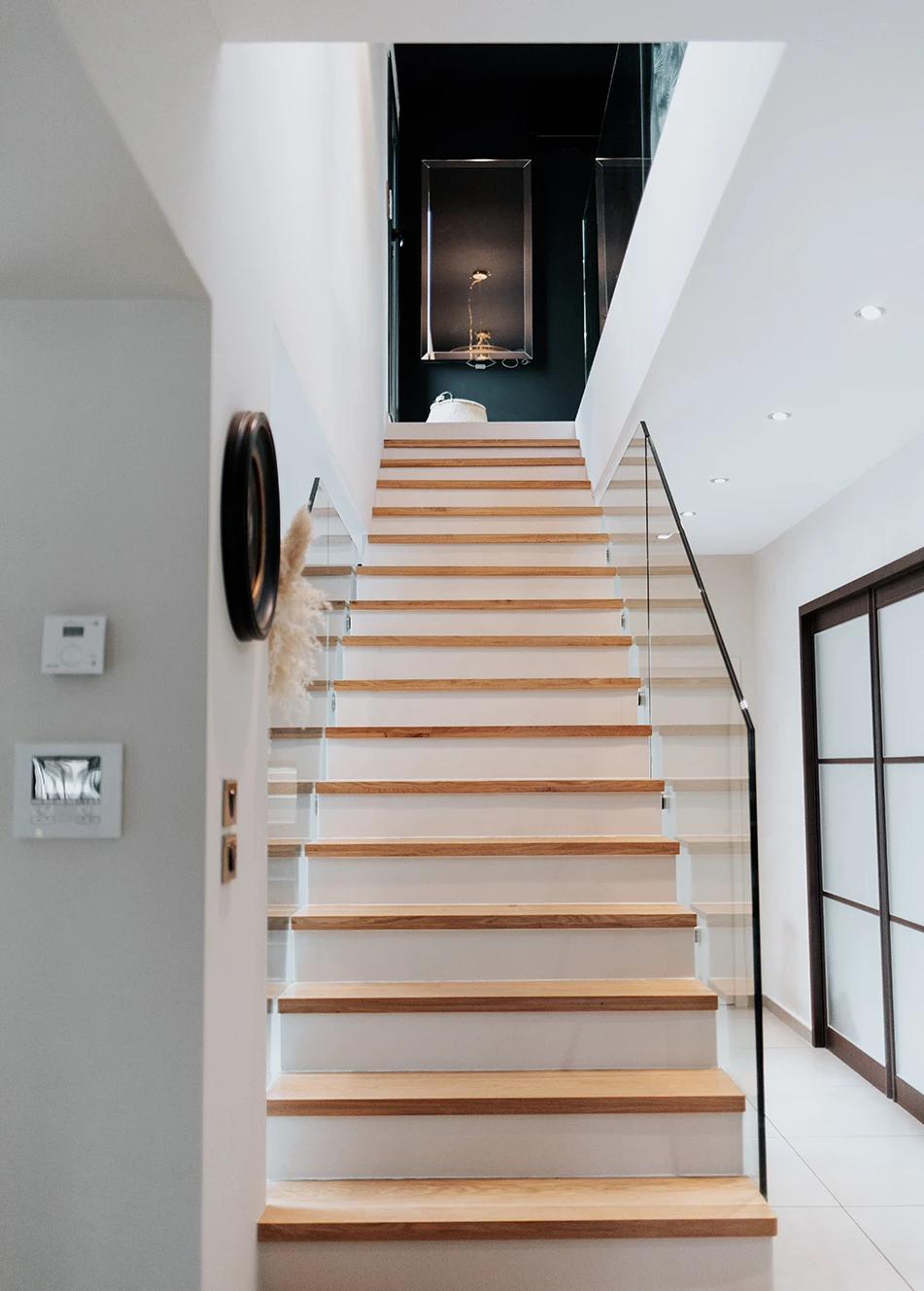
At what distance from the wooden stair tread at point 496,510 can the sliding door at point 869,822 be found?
1.23 meters

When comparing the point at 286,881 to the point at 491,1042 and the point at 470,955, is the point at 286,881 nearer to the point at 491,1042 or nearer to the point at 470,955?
the point at 470,955

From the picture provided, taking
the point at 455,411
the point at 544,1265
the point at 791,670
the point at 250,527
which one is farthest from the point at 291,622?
the point at 455,411

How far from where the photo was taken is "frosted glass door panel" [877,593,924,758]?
4.13 m

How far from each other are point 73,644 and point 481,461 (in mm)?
4046

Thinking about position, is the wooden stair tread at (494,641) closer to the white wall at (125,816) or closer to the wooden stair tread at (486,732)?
the wooden stair tread at (486,732)

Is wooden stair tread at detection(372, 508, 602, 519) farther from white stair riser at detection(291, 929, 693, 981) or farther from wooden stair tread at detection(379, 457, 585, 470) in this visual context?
white stair riser at detection(291, 929, 693, 981)

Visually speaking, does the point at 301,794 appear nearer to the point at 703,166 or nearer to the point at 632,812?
the point at 632,812

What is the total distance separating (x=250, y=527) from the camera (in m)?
2.01

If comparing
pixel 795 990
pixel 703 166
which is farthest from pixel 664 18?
pixel 795 990

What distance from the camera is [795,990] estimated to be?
5.55 m

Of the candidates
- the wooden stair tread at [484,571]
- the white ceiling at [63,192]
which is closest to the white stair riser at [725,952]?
the white ceiling at [63,192]

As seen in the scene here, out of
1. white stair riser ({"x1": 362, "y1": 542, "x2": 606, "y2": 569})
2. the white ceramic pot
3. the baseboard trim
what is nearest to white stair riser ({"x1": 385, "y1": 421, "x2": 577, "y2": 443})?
the white ceramic pot

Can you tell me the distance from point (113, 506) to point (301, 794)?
1.42 meters

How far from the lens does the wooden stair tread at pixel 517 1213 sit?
7.34 feet
